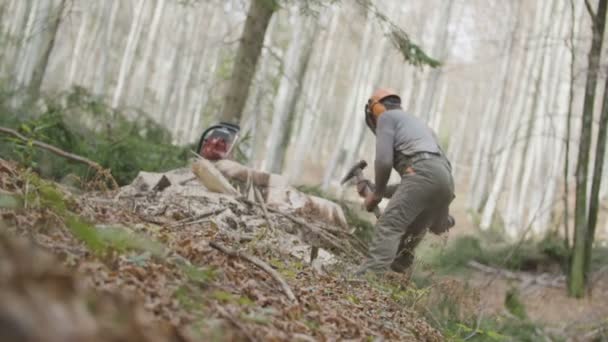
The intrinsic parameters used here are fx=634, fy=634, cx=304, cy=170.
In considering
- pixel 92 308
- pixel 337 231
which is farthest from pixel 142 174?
pixel 92 308


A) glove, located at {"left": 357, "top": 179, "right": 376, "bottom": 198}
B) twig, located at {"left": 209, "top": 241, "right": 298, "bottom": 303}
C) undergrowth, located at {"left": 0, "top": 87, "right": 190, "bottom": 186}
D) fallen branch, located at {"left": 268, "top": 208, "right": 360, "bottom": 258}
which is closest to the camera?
twig, located at {"left": 209, "top": 241, "right": 298, "bottom": 303}

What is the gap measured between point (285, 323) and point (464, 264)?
28.5 feet

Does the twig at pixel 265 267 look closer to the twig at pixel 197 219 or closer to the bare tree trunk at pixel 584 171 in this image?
the twig at pixel 197 219

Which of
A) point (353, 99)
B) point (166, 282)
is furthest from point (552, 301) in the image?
point (353, 99)

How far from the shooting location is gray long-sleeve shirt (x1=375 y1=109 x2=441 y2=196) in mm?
5625

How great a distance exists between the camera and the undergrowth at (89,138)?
23.9 ft

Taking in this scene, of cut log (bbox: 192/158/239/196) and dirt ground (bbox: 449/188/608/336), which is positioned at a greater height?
cut log (bbox: 192/158/239/196)

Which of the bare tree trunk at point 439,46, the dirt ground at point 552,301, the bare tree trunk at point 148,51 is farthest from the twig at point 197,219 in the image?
the bare tree trunk at point 148,51

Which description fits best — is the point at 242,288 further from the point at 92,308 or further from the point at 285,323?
the point at 92,308

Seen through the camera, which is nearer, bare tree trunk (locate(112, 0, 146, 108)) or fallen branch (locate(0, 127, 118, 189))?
fallen branch (locate(0, 127, 118, 189))

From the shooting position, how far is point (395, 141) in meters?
5.79

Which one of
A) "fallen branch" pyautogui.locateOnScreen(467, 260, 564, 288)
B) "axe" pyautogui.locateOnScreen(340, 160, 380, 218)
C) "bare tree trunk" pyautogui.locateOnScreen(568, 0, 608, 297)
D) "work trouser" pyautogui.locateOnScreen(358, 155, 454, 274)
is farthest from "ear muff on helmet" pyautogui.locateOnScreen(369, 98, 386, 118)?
"fallen branch" pyautogui.locateOnScreen(467, 260, 564, 288)

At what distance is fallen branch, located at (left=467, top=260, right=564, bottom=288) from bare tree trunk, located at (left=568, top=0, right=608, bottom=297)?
3.48 feet

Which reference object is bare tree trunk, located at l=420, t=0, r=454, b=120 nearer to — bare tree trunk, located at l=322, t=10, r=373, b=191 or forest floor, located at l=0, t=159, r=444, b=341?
bare tree trunk, located at l=322, t=10, r=373, b=191
